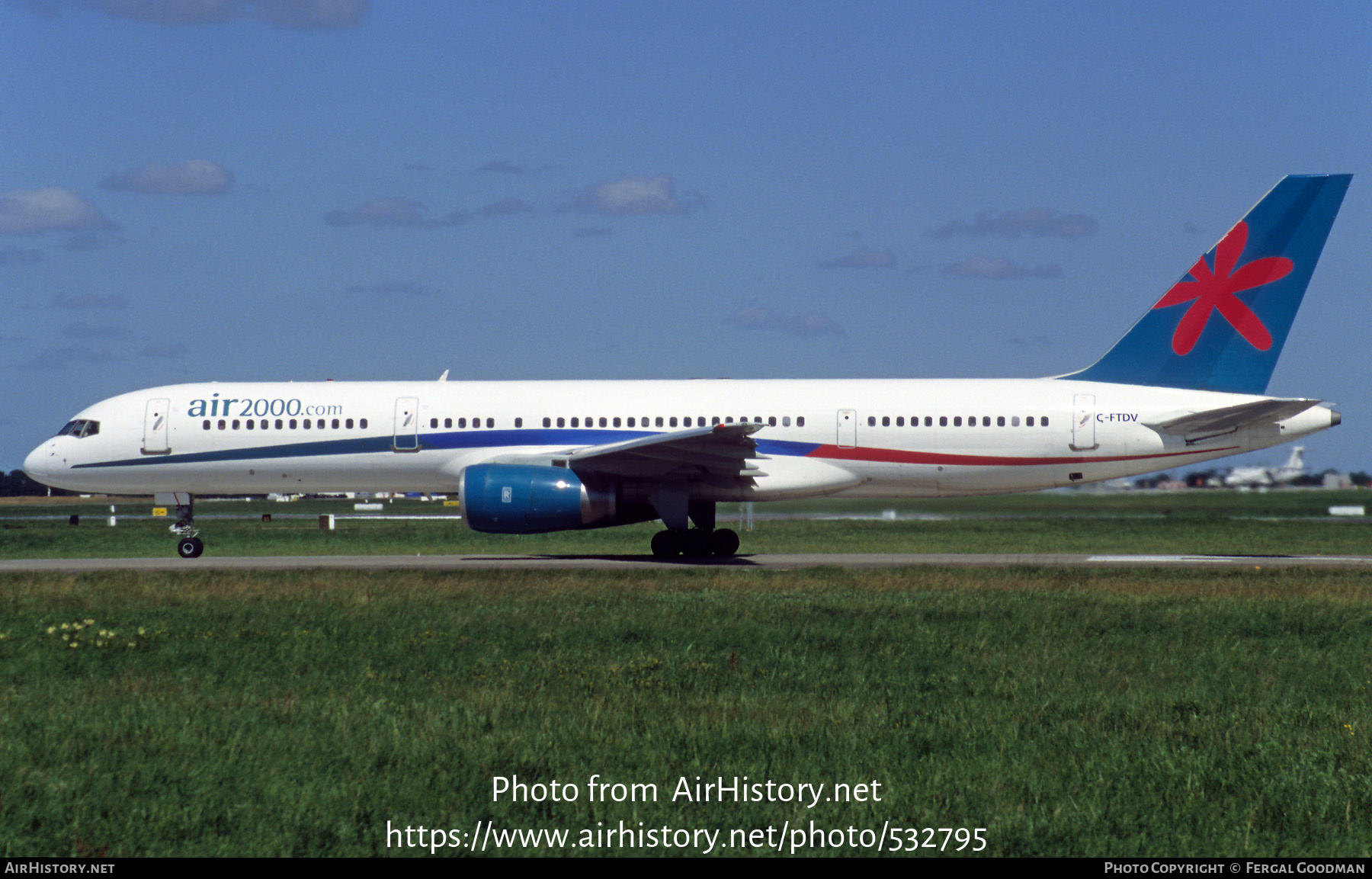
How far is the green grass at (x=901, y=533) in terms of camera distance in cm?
2867

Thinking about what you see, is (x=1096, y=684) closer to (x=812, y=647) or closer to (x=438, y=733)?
(x=812, y=647)

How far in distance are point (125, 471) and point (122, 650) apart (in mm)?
14884

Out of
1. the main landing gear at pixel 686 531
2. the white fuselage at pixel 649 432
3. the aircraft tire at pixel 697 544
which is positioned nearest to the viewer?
the main landing gear at pixel 686 531

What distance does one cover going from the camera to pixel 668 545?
23859mm

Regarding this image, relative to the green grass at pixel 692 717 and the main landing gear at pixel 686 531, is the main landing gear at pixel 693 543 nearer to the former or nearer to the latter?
the main landing gear at pixel 686 531

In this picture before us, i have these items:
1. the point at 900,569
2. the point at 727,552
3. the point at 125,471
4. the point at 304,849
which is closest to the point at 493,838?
the point at 304,849

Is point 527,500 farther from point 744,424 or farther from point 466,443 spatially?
point 744,424

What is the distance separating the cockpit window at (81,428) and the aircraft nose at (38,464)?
20.3 inches

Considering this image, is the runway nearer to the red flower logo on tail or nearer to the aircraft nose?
the aircraft nose

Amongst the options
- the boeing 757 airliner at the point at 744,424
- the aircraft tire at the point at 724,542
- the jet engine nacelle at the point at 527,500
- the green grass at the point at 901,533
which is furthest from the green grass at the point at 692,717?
the green grass at the point at 901,533

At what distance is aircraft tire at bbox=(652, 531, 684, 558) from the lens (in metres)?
23.8

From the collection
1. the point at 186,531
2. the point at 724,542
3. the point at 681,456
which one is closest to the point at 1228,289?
the point at 724,542

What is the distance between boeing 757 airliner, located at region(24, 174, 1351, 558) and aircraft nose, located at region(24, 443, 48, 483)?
1.4 inches

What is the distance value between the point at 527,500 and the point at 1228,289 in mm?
13849
